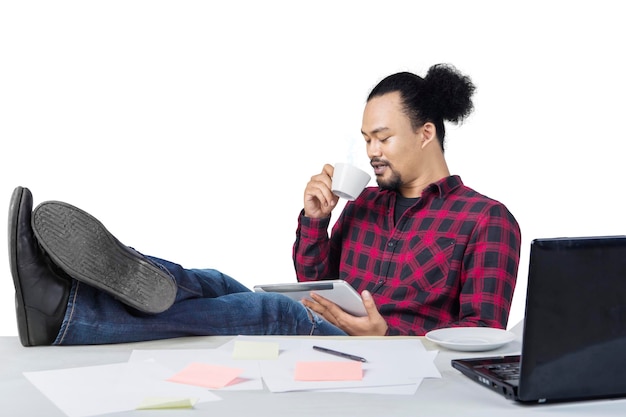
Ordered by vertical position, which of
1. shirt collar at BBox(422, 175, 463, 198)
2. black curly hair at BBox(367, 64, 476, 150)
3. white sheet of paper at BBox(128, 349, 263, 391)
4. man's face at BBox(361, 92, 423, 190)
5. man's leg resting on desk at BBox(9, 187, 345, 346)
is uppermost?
black curly hair at BBox(367, 64, 476, 150)

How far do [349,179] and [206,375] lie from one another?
1192mm

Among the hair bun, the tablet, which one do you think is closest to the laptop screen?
the tablet

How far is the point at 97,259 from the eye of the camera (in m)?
1.62

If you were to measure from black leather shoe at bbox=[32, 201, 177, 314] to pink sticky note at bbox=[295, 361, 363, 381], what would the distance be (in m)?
0.38

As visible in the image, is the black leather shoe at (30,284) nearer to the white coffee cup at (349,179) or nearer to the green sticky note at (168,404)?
the green sticky note at (168,404)

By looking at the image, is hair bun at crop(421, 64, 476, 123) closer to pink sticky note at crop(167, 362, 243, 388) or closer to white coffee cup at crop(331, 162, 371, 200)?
white coffee cup at crop(331, 162, 371, 200)

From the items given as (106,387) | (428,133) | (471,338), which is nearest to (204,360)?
(106,387)

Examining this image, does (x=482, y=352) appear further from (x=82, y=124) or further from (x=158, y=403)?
(x=82, y=124)

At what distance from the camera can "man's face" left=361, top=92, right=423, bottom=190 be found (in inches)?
105

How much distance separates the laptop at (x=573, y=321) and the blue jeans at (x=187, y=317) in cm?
73

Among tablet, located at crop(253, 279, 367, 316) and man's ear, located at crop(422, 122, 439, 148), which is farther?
man's ear, located at crop(422, 122, 439, 148)

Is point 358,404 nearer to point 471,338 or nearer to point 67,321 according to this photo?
point 471,338

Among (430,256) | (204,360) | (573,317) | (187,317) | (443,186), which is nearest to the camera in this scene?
(573,317)

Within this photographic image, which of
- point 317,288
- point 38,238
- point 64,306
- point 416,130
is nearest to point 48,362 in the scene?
point 64,306
